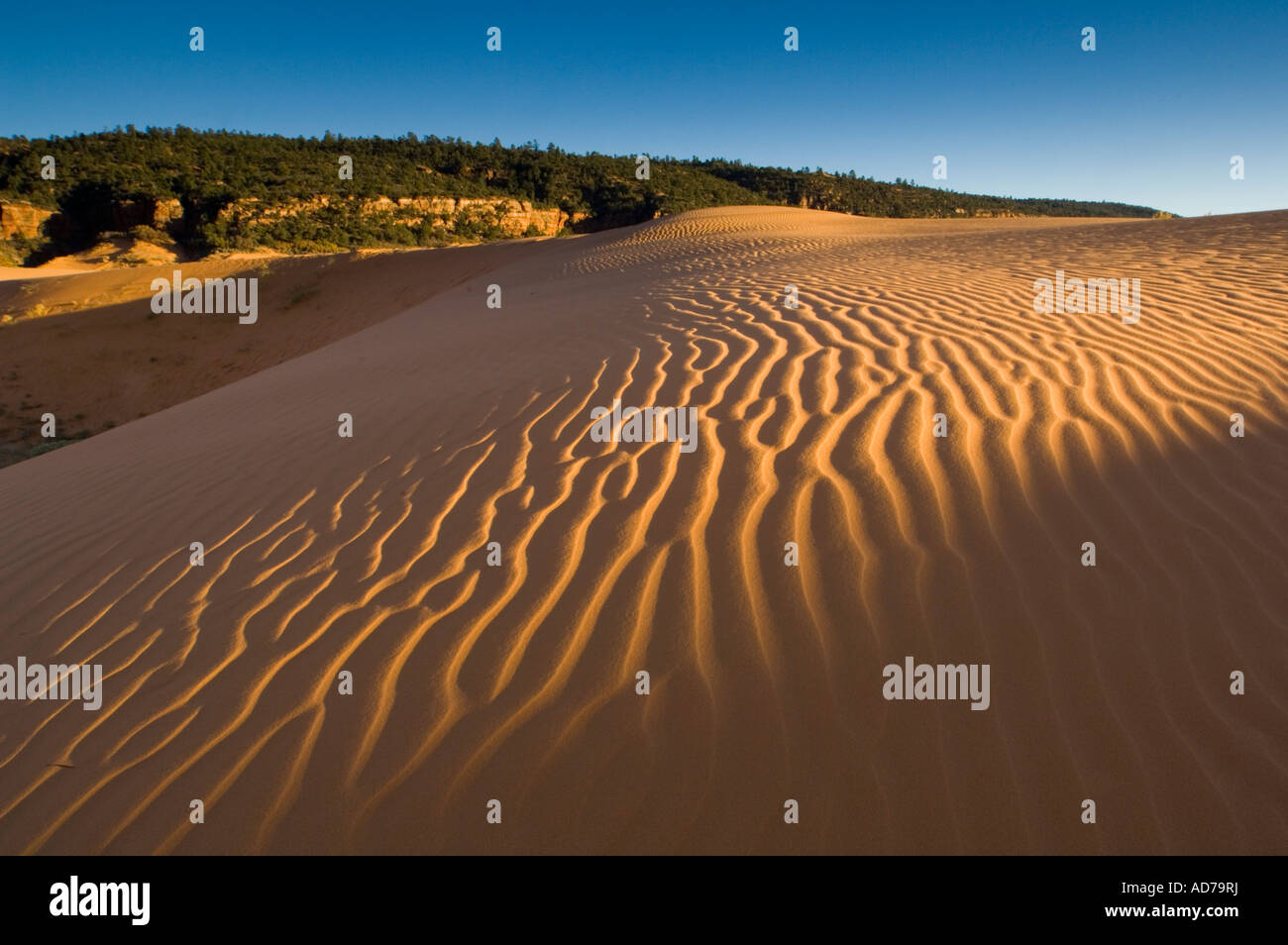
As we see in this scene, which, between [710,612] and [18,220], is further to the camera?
[18,220]

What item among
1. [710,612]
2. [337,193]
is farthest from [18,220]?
[710,612]

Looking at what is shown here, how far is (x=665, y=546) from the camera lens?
9.05ft

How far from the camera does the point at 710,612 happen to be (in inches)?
94.4

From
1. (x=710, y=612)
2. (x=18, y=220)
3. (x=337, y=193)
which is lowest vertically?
(x=710, y=612)

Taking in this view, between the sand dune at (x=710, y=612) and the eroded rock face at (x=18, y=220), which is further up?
the eroded rock face at (x=18, y=220)

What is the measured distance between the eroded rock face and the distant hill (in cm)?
5

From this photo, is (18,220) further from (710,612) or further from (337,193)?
(710,612)

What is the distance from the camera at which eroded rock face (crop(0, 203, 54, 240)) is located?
29.8 metres

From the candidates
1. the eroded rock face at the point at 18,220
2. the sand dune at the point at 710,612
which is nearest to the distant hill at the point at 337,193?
the eroded rock face at the point at 18,220

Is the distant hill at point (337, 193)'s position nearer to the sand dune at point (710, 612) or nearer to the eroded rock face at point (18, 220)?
the eroded rock face at point (18, 220)

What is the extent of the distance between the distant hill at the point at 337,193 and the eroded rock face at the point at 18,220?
47 mm

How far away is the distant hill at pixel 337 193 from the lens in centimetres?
3017

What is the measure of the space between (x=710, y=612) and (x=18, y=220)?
40.6m
